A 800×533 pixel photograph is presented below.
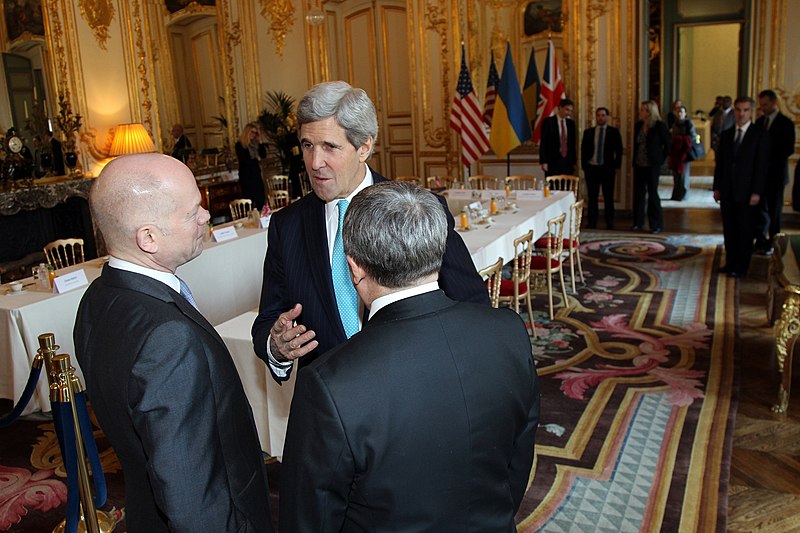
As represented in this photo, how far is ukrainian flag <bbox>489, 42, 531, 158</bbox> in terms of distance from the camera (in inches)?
370

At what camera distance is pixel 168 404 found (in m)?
1.42

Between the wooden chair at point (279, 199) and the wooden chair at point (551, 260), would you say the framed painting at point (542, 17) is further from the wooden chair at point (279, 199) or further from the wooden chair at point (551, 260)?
the wooden chair at point (551, 260)

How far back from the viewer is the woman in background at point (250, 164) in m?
9.79

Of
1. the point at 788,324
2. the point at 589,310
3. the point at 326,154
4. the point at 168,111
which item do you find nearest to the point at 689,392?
the point at 788,324

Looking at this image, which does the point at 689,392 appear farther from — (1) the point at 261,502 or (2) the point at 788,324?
(1) the point at 261,502

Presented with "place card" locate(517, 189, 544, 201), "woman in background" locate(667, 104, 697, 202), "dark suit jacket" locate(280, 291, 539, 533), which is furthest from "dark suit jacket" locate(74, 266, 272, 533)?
"woman in background" locate(667, 104, 697, 202)

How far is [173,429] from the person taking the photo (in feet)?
4.68

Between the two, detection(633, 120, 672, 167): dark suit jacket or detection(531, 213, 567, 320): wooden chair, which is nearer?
detection(531, 213, 567, 320): wooden chair

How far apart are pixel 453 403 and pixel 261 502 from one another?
0.61m

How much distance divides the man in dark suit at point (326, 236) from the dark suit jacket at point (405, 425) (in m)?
0.63

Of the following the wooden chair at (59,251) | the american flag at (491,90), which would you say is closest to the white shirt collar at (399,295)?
the wooden chair at (59,251)

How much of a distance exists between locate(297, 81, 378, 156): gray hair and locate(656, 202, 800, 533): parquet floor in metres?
2.46

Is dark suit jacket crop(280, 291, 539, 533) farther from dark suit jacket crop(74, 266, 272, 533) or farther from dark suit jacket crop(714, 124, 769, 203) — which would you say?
dark suit jacket crop(714, 124, 769, 203)

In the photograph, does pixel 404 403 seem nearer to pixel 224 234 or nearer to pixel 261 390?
pixel 261 390
